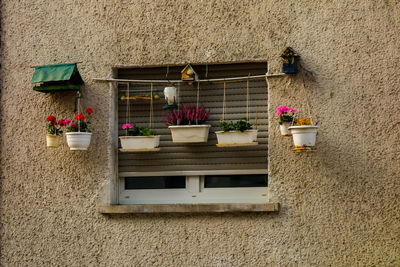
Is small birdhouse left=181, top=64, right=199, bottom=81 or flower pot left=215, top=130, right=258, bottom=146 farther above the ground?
small birdhouse left=181, top=64, right=199, bottom=81

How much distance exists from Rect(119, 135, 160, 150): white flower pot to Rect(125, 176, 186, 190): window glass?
45 centimetres

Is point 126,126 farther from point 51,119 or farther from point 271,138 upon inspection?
point 271,138

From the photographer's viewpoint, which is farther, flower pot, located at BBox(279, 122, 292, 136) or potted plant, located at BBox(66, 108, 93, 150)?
potted plant, located at BBox(66, 108, 93, 150)

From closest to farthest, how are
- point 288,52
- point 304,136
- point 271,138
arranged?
point 304,136, point 288,52, point 271,138

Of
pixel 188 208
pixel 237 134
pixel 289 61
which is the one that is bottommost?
pixel 188 208

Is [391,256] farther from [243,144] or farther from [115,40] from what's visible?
[115,40]

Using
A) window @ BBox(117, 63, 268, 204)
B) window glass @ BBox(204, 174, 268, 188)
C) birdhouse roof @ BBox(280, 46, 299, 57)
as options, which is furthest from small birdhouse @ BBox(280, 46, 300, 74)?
window glass @ BBox(204, 174, 268, 188)

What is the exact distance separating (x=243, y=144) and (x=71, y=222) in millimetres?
2032

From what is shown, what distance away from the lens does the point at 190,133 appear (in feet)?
16.0

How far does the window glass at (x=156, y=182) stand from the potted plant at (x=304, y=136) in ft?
Answer: 4.41

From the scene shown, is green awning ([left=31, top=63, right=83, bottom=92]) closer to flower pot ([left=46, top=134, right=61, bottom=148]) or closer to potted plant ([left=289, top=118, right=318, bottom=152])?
flower pot ([left=46, top=134, right=61, bottom=148])

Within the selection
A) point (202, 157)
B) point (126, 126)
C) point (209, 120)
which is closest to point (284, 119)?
point (209, 120)

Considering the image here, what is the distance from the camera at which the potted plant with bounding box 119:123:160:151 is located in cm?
490

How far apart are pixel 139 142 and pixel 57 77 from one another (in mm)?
1104
